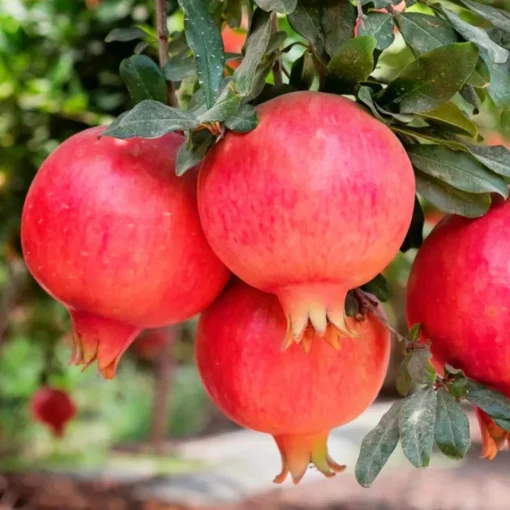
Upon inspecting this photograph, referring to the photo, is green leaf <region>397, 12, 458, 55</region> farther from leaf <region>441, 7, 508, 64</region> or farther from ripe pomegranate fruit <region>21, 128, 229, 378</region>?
ripe pomegranate fruit <region>21, 128, 229, 378</region>

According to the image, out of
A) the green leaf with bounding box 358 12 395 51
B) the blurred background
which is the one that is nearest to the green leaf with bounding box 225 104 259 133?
the green leaf with bounding box 358 12 395 51

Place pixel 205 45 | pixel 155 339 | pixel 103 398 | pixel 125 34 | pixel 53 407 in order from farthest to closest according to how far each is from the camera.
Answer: pixel 103 398, pixel 155 339, pixel 53 407, pixel 125 34, pixel 205 45

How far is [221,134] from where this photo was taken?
1.87ft

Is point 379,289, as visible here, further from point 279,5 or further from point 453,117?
point 279,5

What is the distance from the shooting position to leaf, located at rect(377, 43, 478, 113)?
1.80 feet

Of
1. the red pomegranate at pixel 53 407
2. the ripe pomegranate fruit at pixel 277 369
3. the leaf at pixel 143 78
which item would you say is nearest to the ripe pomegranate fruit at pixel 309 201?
the ripe pomegranate fruit at pixel 277 369

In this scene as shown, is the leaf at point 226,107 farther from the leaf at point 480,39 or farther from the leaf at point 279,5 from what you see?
the leaf at point 480,39

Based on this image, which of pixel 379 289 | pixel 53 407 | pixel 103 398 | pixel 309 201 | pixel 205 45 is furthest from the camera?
pixel 103 398

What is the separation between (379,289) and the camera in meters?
0.73

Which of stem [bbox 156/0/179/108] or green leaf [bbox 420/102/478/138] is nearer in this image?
green leaf [bbox 420/102/478/138]

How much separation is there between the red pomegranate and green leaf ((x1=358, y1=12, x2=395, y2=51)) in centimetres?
214

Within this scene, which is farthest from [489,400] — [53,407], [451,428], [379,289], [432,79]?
[53,407]

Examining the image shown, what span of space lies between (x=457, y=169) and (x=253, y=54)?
0.21m

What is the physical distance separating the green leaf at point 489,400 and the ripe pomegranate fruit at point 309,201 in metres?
0.14
